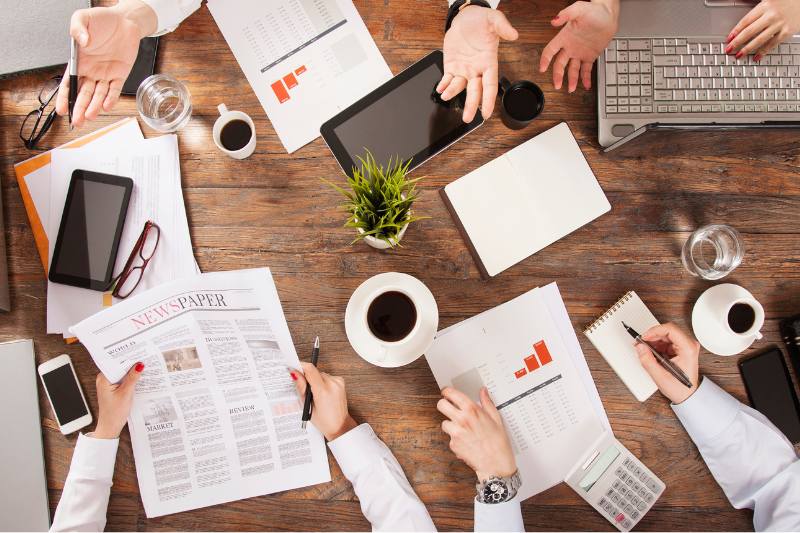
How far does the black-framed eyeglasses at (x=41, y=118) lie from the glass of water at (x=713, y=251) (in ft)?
4.63

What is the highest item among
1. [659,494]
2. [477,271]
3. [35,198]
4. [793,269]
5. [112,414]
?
[35,198]

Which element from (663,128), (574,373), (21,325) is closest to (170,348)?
(21,325)

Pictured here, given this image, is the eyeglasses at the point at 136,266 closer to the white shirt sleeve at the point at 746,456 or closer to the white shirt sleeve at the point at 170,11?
the white shirt sleeve at the point at 170,11

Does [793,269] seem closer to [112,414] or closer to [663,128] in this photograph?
[663,128]

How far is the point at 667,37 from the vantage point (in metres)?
1.16

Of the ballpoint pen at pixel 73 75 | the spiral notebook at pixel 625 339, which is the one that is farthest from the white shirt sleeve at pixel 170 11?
the spiral notebook at pixel 625 339

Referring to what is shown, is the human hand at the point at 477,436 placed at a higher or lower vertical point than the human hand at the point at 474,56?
lower

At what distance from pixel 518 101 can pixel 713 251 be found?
0.54m

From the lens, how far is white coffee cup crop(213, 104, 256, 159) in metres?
1.14

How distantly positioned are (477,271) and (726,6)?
0.78 meters

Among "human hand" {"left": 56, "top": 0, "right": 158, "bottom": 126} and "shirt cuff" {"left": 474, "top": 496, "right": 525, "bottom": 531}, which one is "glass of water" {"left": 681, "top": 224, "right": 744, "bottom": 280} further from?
"human hand" {"left": 56, "top": 0, "right": 158, "bottom": 126}

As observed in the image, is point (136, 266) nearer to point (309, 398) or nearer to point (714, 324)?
point (309, 398)

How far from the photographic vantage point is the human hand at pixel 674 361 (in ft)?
3.68

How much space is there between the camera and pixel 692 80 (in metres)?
1.15
